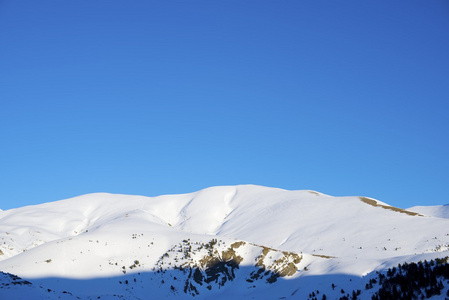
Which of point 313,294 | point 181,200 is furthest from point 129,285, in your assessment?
point 181,200

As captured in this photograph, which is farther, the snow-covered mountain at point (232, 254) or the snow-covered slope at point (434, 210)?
the snow-covered slope at point (434, 210)

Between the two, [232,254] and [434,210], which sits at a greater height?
[434,210]

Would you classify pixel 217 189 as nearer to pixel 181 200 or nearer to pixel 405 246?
A: pixel 181 200

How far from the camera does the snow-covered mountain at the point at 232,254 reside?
46.5 meters

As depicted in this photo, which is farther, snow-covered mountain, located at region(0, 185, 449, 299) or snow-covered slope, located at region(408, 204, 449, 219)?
snow-covered slope, located at region(408, 204, 449, 219)

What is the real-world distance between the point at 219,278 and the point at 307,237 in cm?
2645

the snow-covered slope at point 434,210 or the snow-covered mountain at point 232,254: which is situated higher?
the snow-covered slope at point 434,210

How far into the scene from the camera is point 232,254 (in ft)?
192

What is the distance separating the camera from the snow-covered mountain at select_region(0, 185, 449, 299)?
46469mm

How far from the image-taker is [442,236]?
62.7m

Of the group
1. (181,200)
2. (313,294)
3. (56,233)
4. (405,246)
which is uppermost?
(181,200)

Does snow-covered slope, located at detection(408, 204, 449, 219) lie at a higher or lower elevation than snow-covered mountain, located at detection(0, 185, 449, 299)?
higher

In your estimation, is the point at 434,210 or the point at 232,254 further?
the point at 434,210

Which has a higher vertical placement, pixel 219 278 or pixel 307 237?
pixel 307 237
